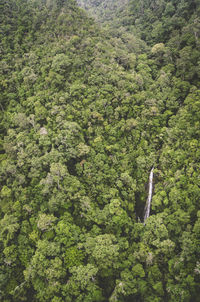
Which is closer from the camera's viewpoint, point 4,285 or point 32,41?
point 4,285

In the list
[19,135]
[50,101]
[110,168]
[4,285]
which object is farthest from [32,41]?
[4,285]

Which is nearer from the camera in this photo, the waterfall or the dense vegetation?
the dense vegetation

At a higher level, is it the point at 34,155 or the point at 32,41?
the point at 32,41

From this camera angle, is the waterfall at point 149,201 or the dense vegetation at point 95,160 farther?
the waterfall at point 149,201

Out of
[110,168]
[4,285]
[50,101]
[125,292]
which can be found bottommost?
[4,285]

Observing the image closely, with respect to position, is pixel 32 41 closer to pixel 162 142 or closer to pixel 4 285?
pixel 162 142

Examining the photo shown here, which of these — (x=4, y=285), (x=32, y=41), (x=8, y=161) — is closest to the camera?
(x=4, y=285)

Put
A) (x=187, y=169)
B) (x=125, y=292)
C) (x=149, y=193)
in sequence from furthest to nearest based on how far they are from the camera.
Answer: (x=149, y=193)
(x=187, y=169)
(x=125, y=292)

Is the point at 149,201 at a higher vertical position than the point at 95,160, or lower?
lower
